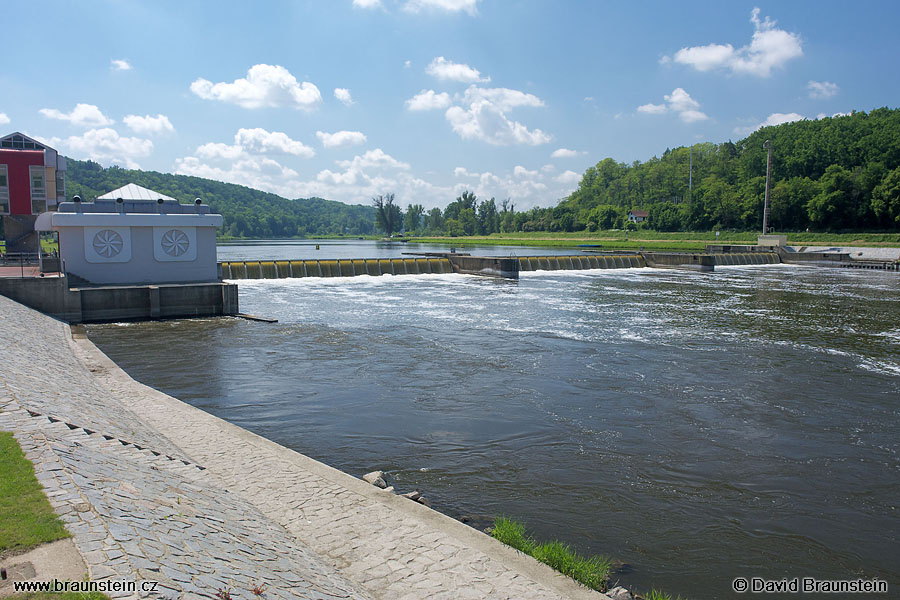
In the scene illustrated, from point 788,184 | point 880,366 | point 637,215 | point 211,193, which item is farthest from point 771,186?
point 211,193

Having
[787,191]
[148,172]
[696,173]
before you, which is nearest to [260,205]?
[148,172]

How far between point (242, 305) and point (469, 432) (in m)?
21.1

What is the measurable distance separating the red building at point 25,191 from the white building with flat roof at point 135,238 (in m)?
14.0

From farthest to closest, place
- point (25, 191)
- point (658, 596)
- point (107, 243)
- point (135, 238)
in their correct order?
1. point (25, 191)
2. point (135, 238)
3. point (107, 243)
4. point (658, 596)

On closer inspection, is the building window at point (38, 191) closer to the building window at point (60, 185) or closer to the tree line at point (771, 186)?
the building window at point (60, 185)

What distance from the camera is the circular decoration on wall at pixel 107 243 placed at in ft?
80.9

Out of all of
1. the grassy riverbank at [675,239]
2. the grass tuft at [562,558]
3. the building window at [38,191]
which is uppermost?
the building window at [38,191]

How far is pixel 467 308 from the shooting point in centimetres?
2830

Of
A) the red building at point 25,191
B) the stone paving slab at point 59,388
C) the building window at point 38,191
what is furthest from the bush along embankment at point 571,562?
the building window at point 38,191

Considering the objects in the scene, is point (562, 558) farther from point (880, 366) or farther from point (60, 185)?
point (60, 185)

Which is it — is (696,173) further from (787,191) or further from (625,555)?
(625,555)

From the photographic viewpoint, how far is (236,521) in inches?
236
